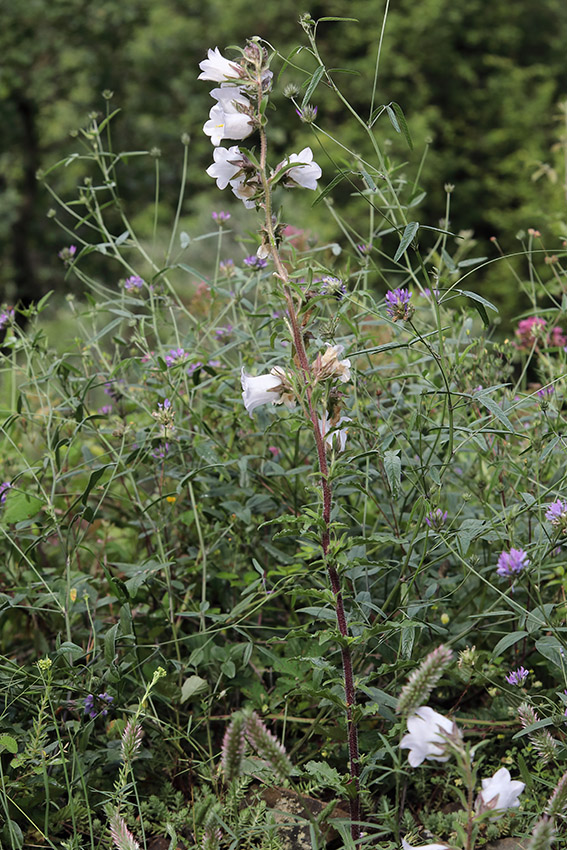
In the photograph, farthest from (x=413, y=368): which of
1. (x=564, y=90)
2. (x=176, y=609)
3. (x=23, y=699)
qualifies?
(x=564, y=90)

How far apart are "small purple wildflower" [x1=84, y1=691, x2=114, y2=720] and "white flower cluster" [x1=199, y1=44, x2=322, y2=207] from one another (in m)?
0.90

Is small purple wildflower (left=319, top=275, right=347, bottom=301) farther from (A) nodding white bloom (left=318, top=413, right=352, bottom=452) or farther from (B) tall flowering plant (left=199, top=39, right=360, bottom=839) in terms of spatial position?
(A) nodding white bloom (left=318, top=413, right=352, bottom=452)

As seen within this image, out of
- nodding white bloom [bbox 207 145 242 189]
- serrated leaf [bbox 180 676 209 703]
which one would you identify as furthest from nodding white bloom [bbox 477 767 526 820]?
nodding white bloom [bbox 207 145 242 189]

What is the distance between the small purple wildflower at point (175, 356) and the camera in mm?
1836

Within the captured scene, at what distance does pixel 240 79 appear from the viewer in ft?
4.15

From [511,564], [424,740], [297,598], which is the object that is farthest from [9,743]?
[511,564]

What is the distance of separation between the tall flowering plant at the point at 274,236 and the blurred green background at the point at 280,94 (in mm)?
6558

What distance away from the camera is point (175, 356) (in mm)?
1896

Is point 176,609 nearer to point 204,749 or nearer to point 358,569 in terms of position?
point 204,749

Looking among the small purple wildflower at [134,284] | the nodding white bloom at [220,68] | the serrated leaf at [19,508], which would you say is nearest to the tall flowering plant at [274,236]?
the nodding white bloom at [220,68]

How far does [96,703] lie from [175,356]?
0.77 metres

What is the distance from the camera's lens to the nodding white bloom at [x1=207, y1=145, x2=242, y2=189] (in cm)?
128

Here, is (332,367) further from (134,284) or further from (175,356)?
(134,284)

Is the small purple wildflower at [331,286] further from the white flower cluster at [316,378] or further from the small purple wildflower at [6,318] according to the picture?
the small purple wildflower at [6,318]
